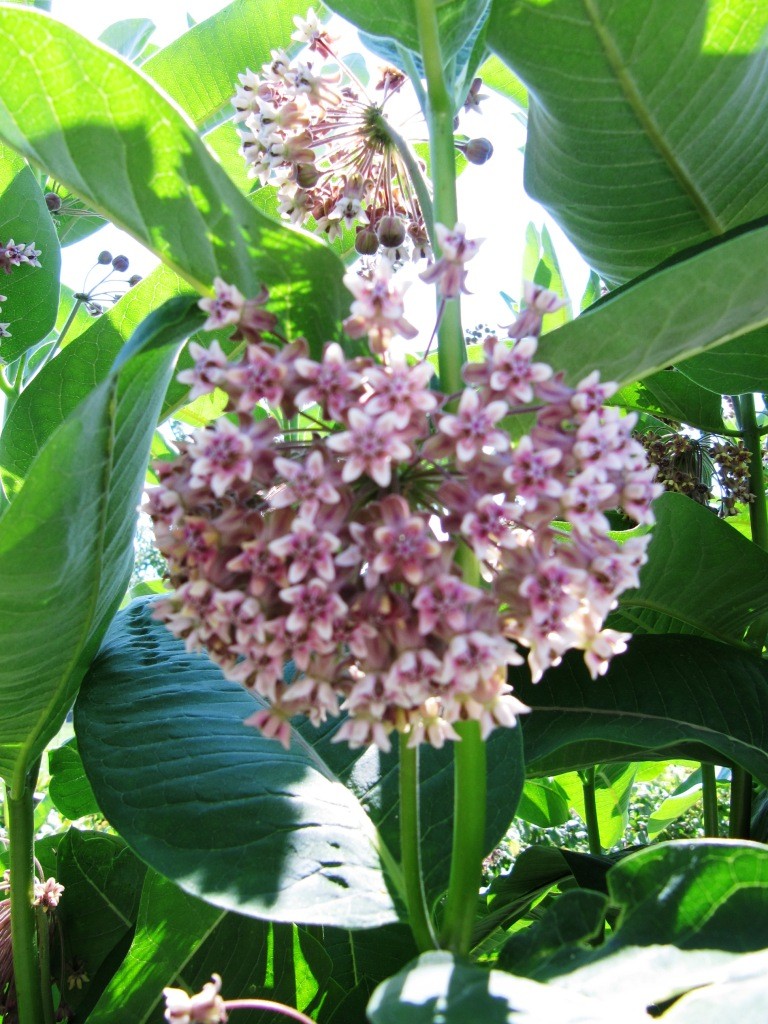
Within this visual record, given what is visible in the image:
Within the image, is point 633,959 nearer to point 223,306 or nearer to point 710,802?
point 223,306

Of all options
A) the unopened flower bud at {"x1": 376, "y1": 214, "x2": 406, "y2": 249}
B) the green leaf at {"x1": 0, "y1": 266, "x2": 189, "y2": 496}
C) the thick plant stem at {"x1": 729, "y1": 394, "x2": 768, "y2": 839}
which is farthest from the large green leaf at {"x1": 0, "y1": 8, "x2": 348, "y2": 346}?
the thick plant stem at {"x1": 729, "y1": 394, "x2": 768, "y2": 839}

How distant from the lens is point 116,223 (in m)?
0.96

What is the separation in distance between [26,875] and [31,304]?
41.9 inches

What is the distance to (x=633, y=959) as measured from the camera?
Result: 790 millimetres

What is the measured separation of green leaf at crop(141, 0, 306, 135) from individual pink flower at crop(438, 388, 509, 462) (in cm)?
125

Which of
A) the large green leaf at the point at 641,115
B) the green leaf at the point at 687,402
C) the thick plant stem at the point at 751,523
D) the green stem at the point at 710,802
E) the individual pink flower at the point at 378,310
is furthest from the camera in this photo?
the green leaf at the point at 687,402

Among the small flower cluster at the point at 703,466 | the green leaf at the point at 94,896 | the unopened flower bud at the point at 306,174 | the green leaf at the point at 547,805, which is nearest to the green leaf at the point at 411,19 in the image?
the unopened flower bud at the point at 306,174

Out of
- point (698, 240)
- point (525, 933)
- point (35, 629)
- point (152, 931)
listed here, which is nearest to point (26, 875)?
point (152, 931)

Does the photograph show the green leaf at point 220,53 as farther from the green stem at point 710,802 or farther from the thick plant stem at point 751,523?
the green stem at point 710,802

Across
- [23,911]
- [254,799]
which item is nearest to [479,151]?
[254,799]

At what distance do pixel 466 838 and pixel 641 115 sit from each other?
0.86 metres

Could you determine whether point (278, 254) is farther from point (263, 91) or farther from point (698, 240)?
point (698, 240)

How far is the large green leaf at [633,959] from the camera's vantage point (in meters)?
0.69

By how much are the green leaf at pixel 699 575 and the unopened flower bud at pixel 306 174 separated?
0.67m
